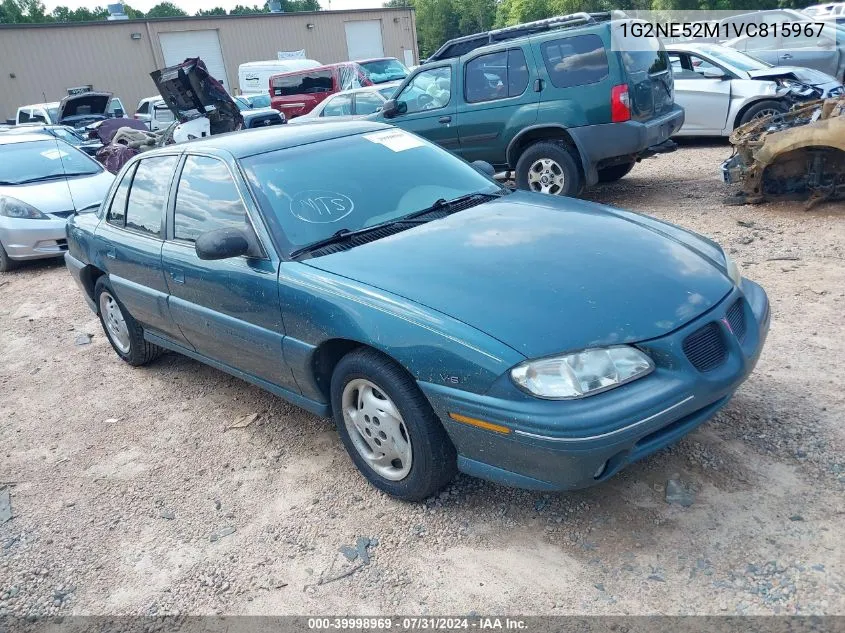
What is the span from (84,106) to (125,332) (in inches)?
598

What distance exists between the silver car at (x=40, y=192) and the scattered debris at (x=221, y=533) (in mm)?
6655

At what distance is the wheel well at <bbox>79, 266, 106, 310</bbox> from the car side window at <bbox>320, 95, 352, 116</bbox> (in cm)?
746

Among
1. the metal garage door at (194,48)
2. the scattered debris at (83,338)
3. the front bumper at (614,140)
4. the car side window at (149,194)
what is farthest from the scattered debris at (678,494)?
the metal garage door at (194,48)

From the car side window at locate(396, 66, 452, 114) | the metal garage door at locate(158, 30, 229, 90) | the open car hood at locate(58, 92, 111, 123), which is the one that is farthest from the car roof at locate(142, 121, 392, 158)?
the metal garage door at locate(158, 30, 229, 90)

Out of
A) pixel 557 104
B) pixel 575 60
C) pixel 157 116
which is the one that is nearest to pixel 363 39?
pixel 157 116

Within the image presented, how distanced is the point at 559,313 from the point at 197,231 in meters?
2.27

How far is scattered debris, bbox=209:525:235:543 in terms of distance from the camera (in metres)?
3.18

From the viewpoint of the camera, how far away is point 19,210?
847cm

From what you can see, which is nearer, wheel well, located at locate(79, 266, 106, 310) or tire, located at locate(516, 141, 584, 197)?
wheel well, located at locate(79, 266, 106, 310)

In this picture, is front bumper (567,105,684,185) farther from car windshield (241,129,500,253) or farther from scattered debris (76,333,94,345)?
scattered debris (76,333,94,345)

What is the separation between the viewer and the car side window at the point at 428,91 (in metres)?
8.56

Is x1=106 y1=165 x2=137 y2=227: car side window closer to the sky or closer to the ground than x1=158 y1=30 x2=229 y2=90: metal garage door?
closer to the ground

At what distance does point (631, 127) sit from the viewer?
7145mm

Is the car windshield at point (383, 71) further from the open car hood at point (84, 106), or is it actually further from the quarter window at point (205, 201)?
the quarter window at point (205, 201)
